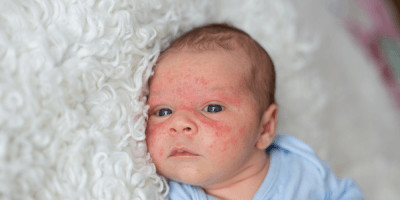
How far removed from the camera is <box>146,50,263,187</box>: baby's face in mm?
811

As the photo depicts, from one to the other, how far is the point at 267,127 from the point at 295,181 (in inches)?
5.3

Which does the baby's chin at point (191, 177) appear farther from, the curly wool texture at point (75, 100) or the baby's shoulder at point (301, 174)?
the baby's shoulder at point (301, 174)

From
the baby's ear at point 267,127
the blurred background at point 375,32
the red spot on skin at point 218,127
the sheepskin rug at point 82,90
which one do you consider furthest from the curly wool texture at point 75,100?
the blurred background at point 375,32

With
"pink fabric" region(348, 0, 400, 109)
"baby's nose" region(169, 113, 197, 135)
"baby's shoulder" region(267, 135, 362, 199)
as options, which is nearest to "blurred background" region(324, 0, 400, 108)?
"pink fabric" region(348, 0, 400, 109)

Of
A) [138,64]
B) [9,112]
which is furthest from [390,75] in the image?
[9,112]

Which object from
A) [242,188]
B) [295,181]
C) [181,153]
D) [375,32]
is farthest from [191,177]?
[375,32]

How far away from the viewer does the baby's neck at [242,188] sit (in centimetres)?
91

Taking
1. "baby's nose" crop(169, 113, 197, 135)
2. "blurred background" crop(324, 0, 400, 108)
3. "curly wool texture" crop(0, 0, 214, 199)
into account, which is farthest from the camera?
"blurred background" crop(324, 0, 400, 108)

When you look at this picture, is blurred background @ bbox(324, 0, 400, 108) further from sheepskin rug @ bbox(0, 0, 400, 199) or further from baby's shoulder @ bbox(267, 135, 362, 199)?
baby's shoulder @ bbox(267, 135, 362, 199)

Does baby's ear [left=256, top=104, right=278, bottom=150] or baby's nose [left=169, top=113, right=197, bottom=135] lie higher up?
baby's nose [left=169, top=113, right=197, bottom=135]

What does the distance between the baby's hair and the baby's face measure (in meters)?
0.02

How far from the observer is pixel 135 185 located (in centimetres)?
77

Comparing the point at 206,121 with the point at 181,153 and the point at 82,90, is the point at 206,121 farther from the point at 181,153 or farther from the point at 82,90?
the point at 82,90

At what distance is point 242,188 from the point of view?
917 mm
